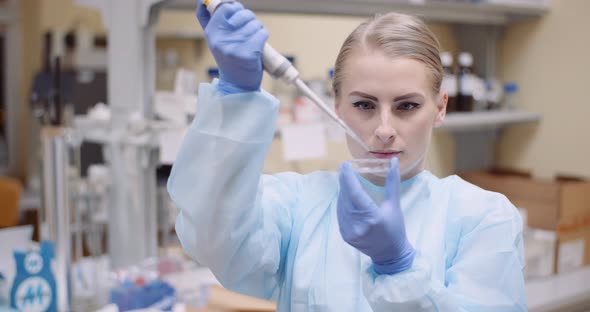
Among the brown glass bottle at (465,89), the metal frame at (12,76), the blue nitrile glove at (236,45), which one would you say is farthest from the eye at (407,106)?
the metal frame at (12,76)

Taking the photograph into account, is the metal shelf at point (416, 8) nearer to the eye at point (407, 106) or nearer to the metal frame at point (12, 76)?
the eye at point (407, 106)

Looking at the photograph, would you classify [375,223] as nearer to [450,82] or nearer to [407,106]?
[407,106]

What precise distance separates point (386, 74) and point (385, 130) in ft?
0.28

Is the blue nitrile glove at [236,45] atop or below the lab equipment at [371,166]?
atop

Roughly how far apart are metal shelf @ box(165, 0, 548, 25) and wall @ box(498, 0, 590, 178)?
0.32ft

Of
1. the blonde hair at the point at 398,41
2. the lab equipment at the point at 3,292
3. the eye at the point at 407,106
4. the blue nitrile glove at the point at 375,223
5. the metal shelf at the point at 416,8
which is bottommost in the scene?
the lab equipment at the point at 3,292

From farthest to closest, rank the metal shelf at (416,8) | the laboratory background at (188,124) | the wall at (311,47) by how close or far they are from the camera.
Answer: the wall at (311,47) < the metal shelf at (416,8) < the laboratory background at (188,124)

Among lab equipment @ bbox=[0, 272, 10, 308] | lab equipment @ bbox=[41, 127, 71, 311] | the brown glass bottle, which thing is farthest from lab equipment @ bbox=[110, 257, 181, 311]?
the brown glass bottle

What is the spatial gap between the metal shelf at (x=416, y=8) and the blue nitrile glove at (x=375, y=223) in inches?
44.5

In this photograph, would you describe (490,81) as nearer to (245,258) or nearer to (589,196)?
(589,196)

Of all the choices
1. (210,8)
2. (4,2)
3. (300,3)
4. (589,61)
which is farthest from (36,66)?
(210,8)

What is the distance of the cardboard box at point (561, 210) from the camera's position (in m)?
2.26

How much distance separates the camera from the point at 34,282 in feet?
4.84

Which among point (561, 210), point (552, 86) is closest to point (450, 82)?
point (552, 86)
